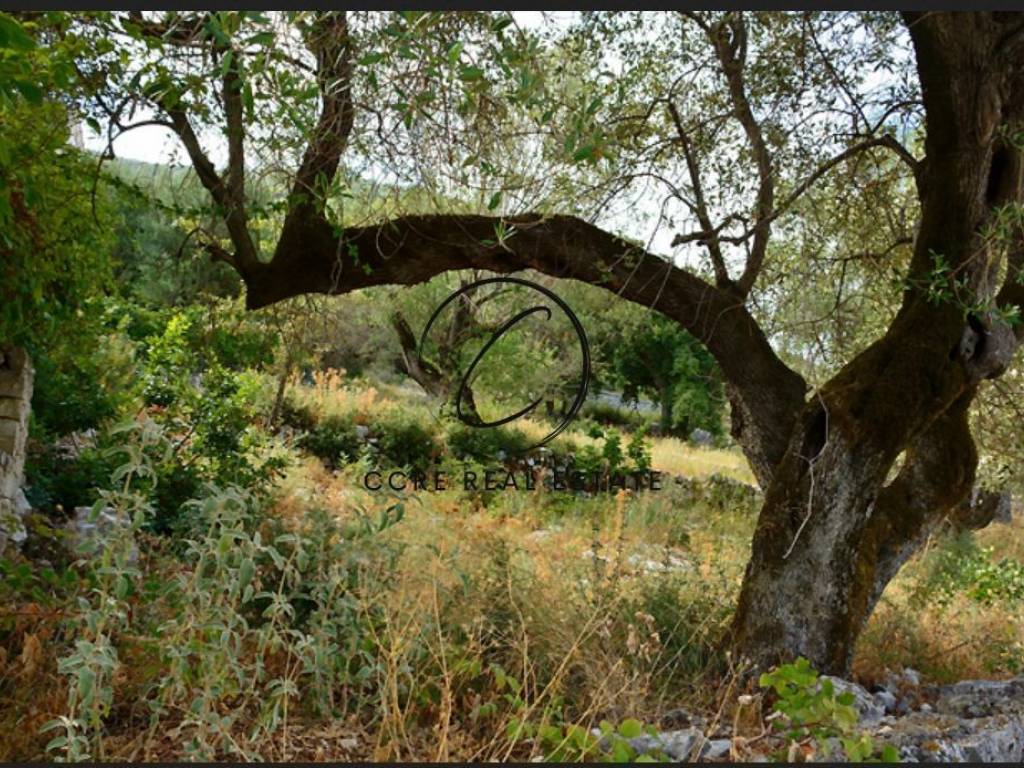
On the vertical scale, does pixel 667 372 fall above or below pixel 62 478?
above

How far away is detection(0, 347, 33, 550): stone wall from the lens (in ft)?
18.3

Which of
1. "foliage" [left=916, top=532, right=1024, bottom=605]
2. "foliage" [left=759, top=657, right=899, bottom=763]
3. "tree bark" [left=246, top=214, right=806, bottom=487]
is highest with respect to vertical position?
"tree bark" [left=246, top=214, right=806, bottom=487]

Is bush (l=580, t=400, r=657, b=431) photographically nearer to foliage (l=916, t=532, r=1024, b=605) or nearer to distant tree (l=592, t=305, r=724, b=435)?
distant tree (l=592, t=305, r=724, b=435)

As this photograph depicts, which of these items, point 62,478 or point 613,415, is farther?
point 613,415

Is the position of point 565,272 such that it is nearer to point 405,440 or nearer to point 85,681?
point 85,681

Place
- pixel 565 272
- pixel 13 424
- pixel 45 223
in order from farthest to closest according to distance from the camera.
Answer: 1. pixel 13 424
2. pixel 565 272
3. pixel 45 223

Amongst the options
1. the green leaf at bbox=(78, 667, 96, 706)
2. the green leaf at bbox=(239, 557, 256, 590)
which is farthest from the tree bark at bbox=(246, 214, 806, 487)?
the green leaf at bbox=(78, 667, 96, 706)

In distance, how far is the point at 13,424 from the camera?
18.6 feet

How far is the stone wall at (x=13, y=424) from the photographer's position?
5566 mm

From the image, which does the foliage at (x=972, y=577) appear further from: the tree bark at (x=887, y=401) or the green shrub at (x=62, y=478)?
the green shrub at (x=62, y=478)

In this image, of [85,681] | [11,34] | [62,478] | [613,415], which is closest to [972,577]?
[62,478]

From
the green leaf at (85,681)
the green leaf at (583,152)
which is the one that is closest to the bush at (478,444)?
the green leaf at (583,152)

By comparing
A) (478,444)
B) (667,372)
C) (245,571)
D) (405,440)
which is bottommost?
(405,440)

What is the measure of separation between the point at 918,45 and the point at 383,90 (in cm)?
270
